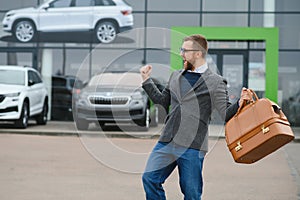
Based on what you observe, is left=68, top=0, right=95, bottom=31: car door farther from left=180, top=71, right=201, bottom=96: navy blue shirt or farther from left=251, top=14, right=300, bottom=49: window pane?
left=180, top=71, right=201, bottom=96: navy blue shirt

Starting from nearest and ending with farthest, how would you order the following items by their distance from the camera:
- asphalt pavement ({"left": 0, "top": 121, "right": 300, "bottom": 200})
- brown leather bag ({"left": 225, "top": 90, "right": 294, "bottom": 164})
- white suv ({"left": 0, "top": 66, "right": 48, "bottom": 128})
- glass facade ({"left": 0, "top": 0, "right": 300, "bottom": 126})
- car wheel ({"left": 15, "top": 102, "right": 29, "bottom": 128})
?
brown leather bag ({"left": 225, "top": 90, "right": 294, "bottom": 164}) → asphalt pavement ({"left": 0, "top": 121, "right": 300, "bottom": 200}) → white suv ({"left": 0, "top": 66, "right": 48, "bottom": 128}) → car wheel ({"left": 15, "top": 102, "right": 29, "bottom": 128}) → glass facade ({"left": 0, "top": 0, "right": 300, "bottom": 126})

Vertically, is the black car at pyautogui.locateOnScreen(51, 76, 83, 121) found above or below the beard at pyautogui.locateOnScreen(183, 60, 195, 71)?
below

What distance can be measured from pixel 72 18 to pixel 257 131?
16.2m

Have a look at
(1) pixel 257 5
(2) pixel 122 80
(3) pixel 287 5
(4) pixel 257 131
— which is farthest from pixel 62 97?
(4) pixel 257 131

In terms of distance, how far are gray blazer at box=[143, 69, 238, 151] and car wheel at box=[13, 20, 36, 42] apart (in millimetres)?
Result: 16176

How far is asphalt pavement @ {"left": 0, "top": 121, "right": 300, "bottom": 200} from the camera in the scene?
5744mm

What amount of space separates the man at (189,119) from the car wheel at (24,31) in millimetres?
16098

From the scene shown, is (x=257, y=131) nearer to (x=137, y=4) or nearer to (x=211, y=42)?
(x=211, y=42)

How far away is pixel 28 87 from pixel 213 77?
40.3 feet

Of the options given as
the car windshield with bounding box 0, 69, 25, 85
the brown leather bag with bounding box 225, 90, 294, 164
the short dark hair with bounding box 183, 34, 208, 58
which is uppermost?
the short dark hair with bounding box 183, 34, 208, 58

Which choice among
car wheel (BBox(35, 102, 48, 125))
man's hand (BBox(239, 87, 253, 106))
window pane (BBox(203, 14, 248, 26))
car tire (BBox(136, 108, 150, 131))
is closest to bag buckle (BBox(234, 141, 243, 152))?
man's hand (BBox(239, 87, 253, 106))

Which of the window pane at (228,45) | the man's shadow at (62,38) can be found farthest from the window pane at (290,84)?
the man's shadow at (62,38)

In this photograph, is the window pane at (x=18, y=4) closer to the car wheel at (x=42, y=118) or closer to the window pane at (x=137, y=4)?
the window pane at (x=137, y=4)

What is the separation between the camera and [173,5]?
65.5 ft
